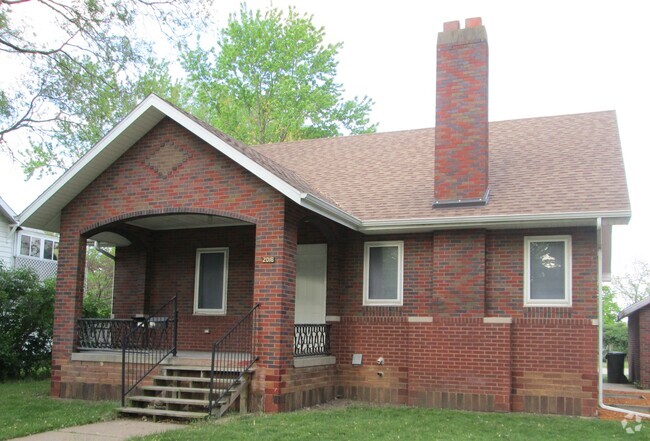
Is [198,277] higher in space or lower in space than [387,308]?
higher

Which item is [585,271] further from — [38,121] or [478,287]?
[38,121]

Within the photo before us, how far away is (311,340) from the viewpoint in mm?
13133

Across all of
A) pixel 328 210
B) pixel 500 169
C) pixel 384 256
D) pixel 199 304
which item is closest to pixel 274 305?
pixel 328 210

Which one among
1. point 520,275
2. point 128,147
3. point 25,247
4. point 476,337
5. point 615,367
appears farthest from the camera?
point 25,247

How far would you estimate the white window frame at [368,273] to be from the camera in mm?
13711

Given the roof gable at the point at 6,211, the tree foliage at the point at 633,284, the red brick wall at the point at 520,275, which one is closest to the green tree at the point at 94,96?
the roof gable at the point at 6,211

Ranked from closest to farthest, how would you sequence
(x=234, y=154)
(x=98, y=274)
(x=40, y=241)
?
1. (x=234, y=154)
2. (x=40, y=241)
3. (x=98, y=274)

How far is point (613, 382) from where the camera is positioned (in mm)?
19062

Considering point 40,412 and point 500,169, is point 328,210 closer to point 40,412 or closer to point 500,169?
point 500,169

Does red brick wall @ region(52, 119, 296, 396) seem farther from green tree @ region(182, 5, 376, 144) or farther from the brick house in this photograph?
green tree @ region(182, 5, 376, 144)

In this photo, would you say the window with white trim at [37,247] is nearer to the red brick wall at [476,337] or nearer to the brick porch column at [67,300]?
the brick porch column at [67,300]

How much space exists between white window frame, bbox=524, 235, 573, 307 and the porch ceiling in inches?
223

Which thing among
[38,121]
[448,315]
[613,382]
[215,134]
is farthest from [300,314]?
[38,121]

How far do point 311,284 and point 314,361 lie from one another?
6.60 feet
